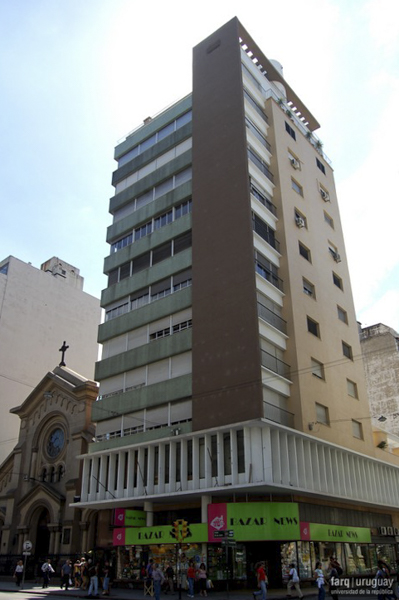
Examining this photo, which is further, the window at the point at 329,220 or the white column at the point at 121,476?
the window at the point at 329,220

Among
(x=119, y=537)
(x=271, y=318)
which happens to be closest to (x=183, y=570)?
(x=119, y=537)

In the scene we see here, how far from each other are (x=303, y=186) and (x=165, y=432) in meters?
20.4

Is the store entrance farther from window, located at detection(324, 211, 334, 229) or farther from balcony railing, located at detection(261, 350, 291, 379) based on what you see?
window, located at detection(324, 211, 334, 229)

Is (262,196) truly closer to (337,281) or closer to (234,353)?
(337,281)

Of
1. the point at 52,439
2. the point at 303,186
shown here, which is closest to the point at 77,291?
the point at 52,439

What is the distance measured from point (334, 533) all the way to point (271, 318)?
39.2 feet

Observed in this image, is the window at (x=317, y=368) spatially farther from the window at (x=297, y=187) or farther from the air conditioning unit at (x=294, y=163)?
the air conditioning unit at (x=294, y=163)

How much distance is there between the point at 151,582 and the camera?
1015 inches

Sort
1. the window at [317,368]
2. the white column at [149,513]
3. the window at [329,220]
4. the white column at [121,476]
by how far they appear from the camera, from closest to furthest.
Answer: the white column at [149,513] < the white column at [121,476] < the window at [317,368] < the window at [329,220]

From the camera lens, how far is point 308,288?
3534cm

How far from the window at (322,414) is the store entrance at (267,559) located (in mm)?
7395

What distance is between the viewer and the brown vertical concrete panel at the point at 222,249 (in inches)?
1117

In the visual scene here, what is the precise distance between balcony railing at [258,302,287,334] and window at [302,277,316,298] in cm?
418

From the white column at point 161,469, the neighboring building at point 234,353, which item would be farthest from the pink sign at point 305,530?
the white column at point 161,469
